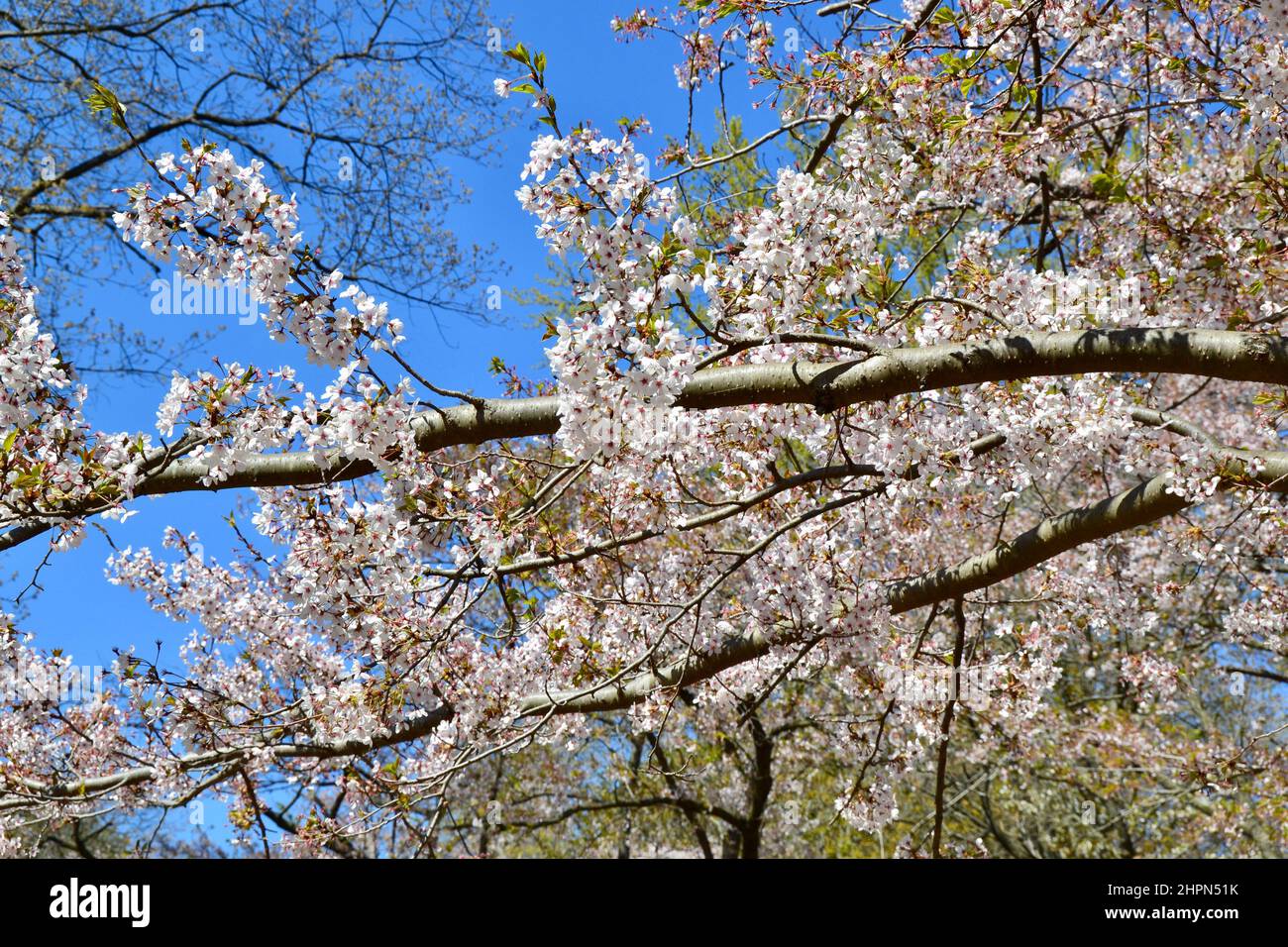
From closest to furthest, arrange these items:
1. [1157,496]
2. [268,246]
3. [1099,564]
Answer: [268,246]
[1157,496]
[1099,564]

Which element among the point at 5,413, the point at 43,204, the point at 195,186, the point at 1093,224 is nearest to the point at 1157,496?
the point at 1093,224

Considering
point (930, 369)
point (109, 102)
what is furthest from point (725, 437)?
point (109, 102)

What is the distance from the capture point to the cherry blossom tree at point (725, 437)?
9.19 ft

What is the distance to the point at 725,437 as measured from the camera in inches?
152

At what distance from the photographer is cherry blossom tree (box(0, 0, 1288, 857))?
280cm

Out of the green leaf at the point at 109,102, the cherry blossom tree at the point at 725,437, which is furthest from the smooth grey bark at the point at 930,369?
the green leaf at the point at 109,102

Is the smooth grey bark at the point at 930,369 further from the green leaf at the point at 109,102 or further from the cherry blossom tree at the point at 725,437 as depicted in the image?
the green leaf at the point at 109,102

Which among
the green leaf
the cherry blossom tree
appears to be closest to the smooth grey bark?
the cherry blossom tree

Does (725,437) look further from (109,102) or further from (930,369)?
(109,102)

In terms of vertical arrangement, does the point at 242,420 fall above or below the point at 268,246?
below

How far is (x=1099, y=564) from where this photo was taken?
5598 mm

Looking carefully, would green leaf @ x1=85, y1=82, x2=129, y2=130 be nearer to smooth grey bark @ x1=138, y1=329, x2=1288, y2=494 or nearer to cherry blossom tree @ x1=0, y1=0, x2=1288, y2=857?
cherry blossom tree @ x1=0, y1=0, x2=1288, y2=857
